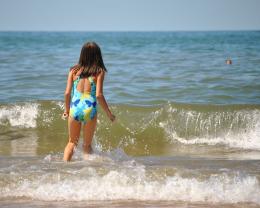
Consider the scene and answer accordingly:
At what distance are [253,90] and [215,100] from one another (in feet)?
5.42

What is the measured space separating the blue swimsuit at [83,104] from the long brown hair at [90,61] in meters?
0.09

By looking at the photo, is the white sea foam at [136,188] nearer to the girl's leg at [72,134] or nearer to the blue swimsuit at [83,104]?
the girl's leg at [72,134]

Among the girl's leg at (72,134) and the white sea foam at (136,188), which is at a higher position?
the girl's leg at (72,134)

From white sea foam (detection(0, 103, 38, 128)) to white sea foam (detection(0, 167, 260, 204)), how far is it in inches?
221

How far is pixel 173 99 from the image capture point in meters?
13.7

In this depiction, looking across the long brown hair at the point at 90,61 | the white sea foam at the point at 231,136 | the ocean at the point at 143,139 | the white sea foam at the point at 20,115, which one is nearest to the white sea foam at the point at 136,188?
the ocean at the point at 143,139

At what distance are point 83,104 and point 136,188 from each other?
1286 mm

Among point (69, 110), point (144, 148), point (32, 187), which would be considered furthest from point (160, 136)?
point (32, 187)

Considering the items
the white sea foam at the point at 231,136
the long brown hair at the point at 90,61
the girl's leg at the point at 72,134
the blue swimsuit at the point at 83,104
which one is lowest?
the white sea foam at the point at 231,136

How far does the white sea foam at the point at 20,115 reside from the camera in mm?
12116

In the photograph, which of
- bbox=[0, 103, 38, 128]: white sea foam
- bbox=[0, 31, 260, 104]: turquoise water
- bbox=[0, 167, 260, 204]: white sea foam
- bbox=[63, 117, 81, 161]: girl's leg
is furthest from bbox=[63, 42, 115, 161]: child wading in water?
bbox=[0, 31, 260, 104]: turquoise water

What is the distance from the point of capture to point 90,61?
6875 mm

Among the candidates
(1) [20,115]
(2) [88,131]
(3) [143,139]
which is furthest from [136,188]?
(1) [20,115]

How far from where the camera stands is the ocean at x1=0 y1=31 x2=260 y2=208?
20.2 ft
